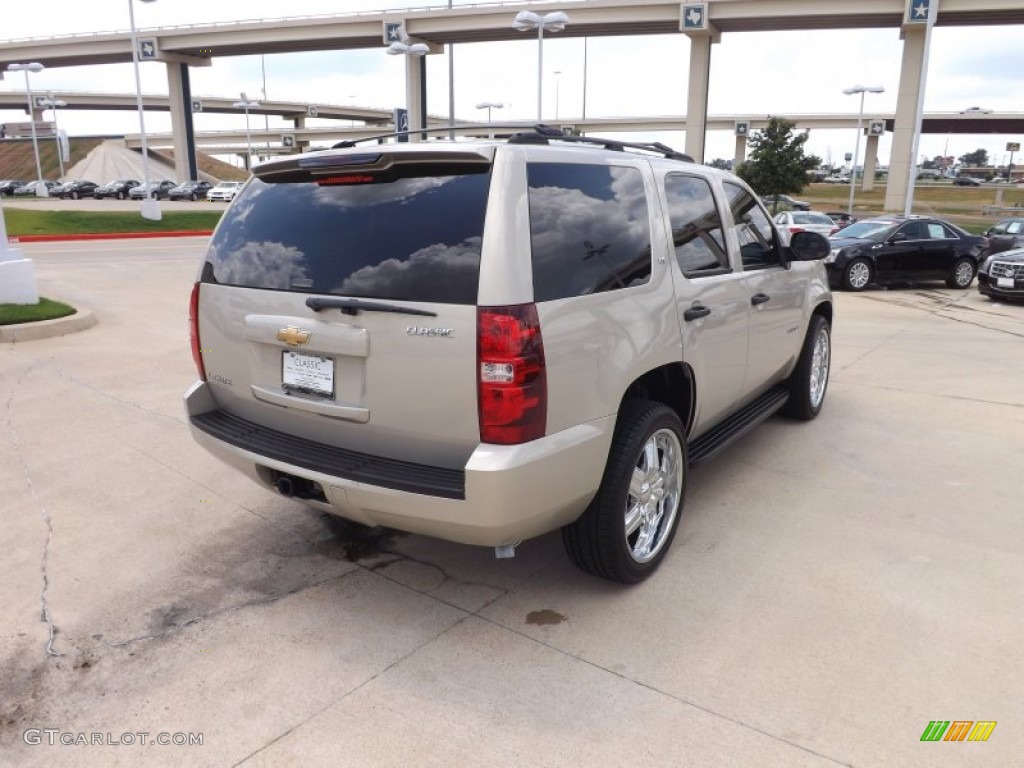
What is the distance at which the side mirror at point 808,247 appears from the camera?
17.5 feet

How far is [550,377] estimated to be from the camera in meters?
2.93

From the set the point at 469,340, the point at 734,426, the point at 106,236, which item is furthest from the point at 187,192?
the point at 469,340

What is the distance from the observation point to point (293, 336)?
326 cm

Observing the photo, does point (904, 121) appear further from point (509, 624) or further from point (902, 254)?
point (509, 624)

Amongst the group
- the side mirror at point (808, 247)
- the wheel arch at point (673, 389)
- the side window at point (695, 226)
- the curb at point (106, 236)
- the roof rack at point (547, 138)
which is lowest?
the curb at point (106, 236)

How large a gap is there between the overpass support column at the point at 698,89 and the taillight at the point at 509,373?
160 ft

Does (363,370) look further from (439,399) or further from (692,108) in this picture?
(692,108)

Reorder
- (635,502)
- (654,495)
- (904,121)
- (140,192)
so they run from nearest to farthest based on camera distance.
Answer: (635,502) < (654,495) < (904,121) < (140,192)

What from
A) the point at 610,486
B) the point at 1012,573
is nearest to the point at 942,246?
the point at 1012,573

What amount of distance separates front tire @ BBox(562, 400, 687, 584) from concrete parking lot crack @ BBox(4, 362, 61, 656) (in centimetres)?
219

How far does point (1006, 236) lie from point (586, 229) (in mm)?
20590

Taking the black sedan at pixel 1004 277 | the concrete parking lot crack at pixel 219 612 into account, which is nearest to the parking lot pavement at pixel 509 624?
the concrete parking lot crack at pixel 219 612

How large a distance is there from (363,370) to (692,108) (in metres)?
50.6

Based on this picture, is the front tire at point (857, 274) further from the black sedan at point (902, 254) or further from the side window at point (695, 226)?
the side window at point (695, 226)
